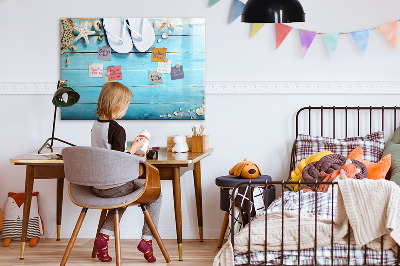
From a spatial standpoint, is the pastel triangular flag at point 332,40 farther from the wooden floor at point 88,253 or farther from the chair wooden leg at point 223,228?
the wooden floor at point 88,253

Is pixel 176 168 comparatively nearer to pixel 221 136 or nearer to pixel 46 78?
pixel 221 136

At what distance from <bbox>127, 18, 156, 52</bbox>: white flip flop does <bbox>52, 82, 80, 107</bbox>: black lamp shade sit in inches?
23.0

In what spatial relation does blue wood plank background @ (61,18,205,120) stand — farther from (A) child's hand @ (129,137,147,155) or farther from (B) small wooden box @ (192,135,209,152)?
(A) child's hand @ (129,137,147,155)

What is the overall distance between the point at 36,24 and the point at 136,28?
2.42 feet

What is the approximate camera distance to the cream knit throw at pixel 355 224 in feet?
9.28

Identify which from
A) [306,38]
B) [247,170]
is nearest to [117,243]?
[247,170]

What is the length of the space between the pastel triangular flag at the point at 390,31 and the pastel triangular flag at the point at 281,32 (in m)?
0.65

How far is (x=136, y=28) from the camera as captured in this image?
4273 millimetres

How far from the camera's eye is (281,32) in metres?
4.23

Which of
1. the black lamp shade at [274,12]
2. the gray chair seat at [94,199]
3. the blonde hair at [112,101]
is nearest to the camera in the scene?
the black lamp shade at [274,12]

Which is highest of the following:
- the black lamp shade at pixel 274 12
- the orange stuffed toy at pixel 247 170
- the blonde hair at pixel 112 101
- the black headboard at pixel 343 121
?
the black lamp shade at pixel 274 12

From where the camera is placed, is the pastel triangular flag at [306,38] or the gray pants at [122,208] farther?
the pastel triangular flag at [306,38]

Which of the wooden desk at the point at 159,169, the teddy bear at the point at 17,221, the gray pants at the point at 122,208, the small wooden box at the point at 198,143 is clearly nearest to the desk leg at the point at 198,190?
the wooden desk at the point at 159,169

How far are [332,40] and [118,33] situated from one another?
4.99 ft
